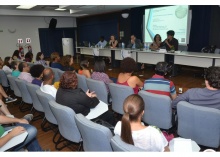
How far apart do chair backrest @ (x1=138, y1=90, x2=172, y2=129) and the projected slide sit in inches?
237

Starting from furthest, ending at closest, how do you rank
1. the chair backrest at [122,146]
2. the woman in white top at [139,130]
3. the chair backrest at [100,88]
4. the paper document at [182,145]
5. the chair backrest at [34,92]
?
the chair backrest at [100,88] → the chair backrest at [34,92] → the paper document at [182,145] → the woman in white top at [139,130] → the chair backrest at [122,146]

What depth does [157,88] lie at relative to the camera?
2449mm

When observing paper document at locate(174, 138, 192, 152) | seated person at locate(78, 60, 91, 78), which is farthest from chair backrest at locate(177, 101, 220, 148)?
seated person at locate(78, 60, 91, 78)

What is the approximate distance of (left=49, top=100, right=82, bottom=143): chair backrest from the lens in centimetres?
185

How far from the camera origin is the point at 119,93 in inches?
104

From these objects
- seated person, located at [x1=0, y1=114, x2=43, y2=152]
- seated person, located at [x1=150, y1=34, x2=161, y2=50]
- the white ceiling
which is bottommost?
seated person, located at [x1=0, y1=114, x2=43, y2=152]

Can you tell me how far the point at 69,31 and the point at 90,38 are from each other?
5.63ft

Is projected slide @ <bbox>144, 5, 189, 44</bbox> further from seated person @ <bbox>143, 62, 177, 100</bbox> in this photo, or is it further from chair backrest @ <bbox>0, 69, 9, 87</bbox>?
chair backrest @ <bbox>0, 69, 9, 87</bbox>

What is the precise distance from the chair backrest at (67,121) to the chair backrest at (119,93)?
857 millimetres

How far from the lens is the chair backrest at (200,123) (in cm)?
174

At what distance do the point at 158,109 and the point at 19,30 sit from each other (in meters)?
10.5

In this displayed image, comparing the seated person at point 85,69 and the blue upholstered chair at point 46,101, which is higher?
the seated person at point 85,69

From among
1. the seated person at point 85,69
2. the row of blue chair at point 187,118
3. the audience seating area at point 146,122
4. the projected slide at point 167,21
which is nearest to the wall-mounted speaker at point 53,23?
the projected slide at point 167,21

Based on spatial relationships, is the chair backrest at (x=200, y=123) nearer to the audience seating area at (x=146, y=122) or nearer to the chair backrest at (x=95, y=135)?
the audience seating area at (x=146, y=122)
